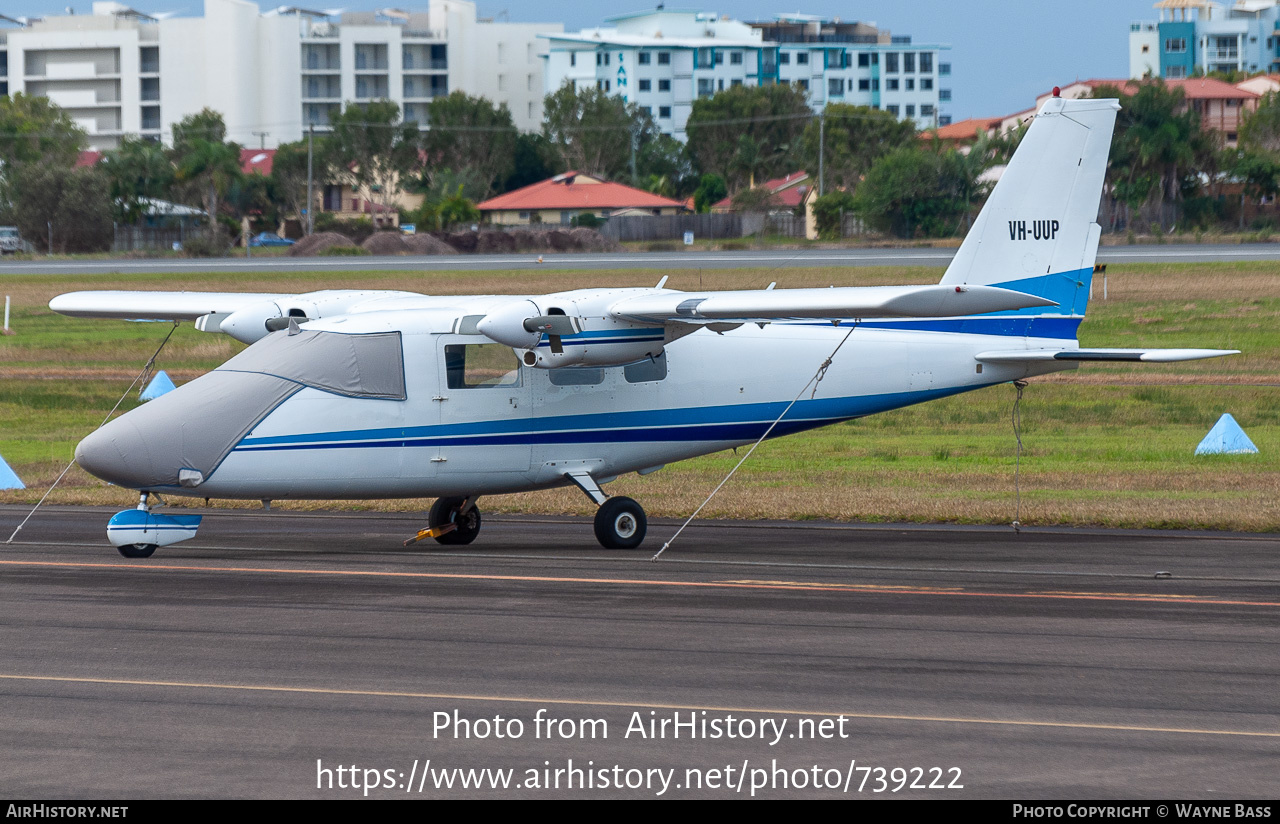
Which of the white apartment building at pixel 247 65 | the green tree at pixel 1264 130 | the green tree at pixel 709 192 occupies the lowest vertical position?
the green tree at pixel 709 192

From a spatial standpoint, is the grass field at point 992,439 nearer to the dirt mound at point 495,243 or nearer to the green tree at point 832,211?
the dirt mound at point 495,243

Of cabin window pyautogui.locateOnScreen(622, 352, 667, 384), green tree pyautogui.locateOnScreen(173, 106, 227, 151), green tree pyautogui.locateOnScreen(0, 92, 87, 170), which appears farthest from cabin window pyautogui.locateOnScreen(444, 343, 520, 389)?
green tree pyautogui.locateOnScreen(173, 106, 227, 151)

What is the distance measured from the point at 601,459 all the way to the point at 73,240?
281ft

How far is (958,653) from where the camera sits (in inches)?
426

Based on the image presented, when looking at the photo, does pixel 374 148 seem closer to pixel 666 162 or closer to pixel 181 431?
pixel 666 162

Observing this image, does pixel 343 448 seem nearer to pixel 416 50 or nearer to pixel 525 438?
pixel 525 438

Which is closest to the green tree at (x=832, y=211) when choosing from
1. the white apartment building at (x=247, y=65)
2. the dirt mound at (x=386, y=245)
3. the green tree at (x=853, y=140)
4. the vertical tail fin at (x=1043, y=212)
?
the green tree at (x=853, y=140)

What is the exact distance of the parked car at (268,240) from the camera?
342ft

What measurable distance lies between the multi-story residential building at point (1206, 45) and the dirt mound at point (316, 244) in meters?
137

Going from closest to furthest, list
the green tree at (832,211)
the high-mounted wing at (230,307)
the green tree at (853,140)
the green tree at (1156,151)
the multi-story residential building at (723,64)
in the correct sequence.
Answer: the high-mounted wing at (230,307) → the green tree at (1156,151) → the green tree at (832,211) → the green tree at (853,140) → the multi-story residential building at (723,64)

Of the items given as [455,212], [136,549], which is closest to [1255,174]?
[455,212]

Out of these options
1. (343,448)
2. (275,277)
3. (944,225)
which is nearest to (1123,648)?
(343,448)

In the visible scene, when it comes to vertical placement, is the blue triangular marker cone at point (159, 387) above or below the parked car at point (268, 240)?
below

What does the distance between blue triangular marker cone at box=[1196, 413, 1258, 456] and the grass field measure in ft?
1.01
